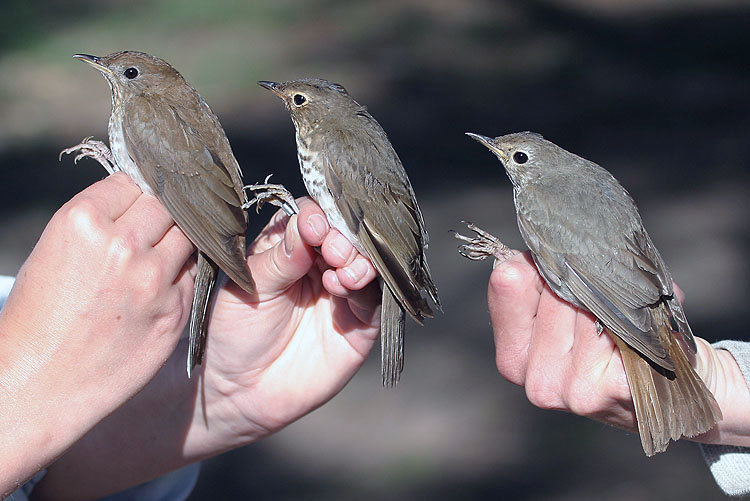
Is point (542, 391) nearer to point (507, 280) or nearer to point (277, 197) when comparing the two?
point (507, 280)

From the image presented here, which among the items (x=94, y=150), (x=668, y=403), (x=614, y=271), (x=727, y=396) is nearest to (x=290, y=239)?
(x=94, y=150)

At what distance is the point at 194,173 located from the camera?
2.88m

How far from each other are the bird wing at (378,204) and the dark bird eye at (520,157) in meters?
0.49

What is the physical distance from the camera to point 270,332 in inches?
121

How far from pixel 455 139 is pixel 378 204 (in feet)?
18.9

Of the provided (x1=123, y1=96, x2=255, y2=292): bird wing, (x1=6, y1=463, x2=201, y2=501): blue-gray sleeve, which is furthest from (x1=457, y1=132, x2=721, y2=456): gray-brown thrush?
(x1=6, y1=463, x2=201, y2=501): blue-gray sleeve

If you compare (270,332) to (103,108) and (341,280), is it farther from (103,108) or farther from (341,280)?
(103,108)

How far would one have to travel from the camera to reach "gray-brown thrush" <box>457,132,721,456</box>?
269 centimetres

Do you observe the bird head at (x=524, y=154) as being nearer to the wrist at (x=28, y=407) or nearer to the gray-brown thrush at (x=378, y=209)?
the gray-brown thrush at (x=378, y=209)

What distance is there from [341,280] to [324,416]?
10.4 feet

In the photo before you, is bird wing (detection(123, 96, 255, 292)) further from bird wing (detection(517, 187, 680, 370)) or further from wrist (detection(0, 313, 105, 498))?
bird wing (detection(517, 187, 680, 370))

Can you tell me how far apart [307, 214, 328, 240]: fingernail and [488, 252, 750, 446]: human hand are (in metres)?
0.59

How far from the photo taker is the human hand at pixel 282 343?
3025 millimetres

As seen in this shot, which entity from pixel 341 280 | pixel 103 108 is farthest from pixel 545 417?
pixel 103 108
